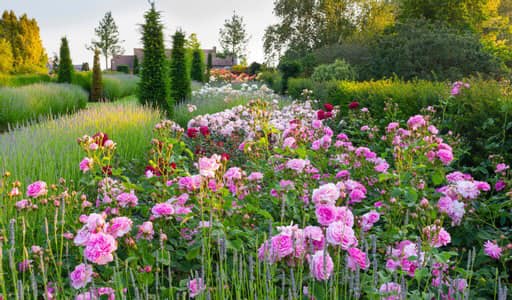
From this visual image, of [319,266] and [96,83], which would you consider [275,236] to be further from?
[96,83]

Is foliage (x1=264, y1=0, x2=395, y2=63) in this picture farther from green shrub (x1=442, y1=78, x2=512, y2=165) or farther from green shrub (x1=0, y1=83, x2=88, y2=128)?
green shrub (x1=442, y1=78, x2=512, y2=165)

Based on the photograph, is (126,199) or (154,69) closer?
(126,199)

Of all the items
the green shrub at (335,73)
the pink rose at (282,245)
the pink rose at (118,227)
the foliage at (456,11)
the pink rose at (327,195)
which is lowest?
the pink rose at (118,227)

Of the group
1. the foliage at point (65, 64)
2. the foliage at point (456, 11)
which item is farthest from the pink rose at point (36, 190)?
the foliage at point (456, 11)

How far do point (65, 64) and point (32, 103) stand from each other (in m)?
8.84

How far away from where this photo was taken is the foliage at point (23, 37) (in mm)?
29938

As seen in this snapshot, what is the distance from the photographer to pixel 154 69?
34.0 feet

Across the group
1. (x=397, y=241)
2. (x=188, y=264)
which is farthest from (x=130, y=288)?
(x=397, y=241)

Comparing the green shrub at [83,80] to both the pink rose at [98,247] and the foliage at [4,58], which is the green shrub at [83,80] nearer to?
the foliage at [4,58]

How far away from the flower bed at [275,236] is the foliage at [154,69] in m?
6.89

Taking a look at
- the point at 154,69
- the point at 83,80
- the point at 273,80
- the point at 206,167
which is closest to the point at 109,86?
the point at 83,80

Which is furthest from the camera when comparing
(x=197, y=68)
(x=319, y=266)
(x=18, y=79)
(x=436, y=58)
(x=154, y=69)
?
(x=197, y=68)

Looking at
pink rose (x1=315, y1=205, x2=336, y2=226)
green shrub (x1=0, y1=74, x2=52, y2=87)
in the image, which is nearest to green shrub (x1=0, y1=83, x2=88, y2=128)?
green shrub (x1=0, y1=74, x2=52, y2=87)

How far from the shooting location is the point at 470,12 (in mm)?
22656
